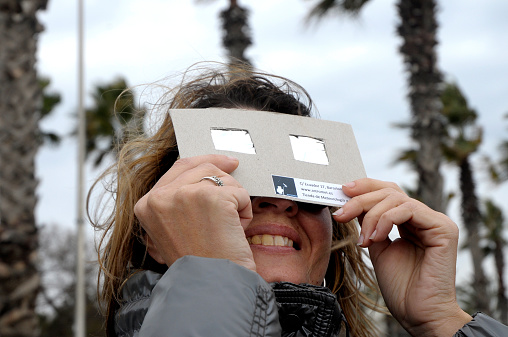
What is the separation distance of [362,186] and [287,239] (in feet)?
0.92

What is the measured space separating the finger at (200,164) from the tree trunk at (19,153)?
3786mm

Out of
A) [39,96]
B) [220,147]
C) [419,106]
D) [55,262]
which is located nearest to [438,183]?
[419,106]

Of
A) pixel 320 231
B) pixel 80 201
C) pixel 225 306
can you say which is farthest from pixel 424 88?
pixel 225 306

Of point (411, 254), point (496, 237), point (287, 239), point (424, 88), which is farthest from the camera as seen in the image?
point (496, 237)

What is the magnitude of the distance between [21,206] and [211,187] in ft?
13.3

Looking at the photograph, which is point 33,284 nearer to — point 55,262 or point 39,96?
point 39,96

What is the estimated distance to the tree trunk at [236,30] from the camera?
32.1 ft

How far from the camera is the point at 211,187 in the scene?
1.57 meters

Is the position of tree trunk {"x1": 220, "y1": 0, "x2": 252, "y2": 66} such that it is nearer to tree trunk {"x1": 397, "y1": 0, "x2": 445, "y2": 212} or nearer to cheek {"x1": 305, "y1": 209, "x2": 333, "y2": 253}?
tree trunk {"x1": 397, "y1": 0, "x2": 445, "y2": 212}

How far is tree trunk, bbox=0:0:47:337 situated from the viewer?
16.4ft

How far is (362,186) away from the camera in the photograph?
1804 mm

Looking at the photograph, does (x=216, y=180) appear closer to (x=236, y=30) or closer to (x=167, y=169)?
(x=167, y=169)

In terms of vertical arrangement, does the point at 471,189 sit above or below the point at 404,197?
above

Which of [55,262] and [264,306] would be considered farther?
[55,262]
